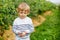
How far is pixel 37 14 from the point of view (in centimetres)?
581

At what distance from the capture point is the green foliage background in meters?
5.11

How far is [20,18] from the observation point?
178 inches

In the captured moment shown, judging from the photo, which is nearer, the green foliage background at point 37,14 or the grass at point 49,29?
the green foliage background at point 37,14

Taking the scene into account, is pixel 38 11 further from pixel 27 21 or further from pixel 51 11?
pixel 27 21

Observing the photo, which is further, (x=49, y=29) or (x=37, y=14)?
(x=37, y=14)

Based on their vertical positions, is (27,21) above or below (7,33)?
above

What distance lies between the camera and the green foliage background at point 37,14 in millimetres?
5105

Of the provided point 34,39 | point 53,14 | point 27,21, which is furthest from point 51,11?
point 27,21

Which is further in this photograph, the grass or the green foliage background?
the grass

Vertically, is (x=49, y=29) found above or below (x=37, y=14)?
below

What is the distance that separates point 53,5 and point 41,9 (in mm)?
351

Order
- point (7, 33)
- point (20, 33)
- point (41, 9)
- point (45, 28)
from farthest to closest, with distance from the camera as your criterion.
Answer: point (41, 9) → point (45, 28) → point (7, 33) → point (20, 33)

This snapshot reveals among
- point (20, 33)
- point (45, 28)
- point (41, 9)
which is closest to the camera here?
point (20, 33)

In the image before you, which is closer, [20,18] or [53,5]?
[20,18]
